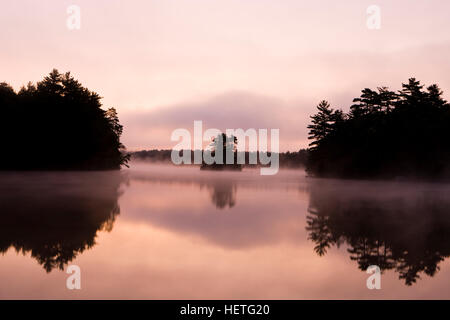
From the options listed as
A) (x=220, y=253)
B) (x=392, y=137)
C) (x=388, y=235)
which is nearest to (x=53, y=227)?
(x=220, y=253)

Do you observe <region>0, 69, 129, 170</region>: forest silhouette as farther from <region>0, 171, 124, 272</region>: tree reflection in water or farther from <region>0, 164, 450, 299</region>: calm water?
<region>0, 164, 450, 299</region>: calm water

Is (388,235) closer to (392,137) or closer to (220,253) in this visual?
(220,253)

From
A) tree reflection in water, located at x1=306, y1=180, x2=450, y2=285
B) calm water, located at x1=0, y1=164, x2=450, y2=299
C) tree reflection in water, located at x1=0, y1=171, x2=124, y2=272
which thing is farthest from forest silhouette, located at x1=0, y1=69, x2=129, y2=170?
tree reflection in water, located at x1=306, y1=180, x2=450, y2=285

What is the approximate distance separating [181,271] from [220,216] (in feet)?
32.0

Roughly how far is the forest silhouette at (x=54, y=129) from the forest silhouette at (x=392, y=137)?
5571 cm

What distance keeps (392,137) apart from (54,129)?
233ft

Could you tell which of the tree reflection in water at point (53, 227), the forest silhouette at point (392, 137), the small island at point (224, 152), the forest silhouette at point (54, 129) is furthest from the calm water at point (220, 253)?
the small island at point (224, 152)

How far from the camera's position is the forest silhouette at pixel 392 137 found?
197 feet

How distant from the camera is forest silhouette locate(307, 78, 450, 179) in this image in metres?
60.1

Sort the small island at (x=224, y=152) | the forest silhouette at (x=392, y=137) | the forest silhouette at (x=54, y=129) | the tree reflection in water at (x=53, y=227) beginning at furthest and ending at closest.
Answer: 1. the small island at (x=224, y=152)
2. the forest silhouette at (x=54, y=129)
3. the forest silhouette at (x=392, y=137)
4. the tree reflection in water at (x=53, y=227)

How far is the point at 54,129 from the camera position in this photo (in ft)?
245

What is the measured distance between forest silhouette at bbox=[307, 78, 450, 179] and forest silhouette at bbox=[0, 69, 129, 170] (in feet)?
183

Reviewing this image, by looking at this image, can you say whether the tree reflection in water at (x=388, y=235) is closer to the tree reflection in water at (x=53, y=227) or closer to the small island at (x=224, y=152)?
the tree reflection in water at (x=53, y=227)
